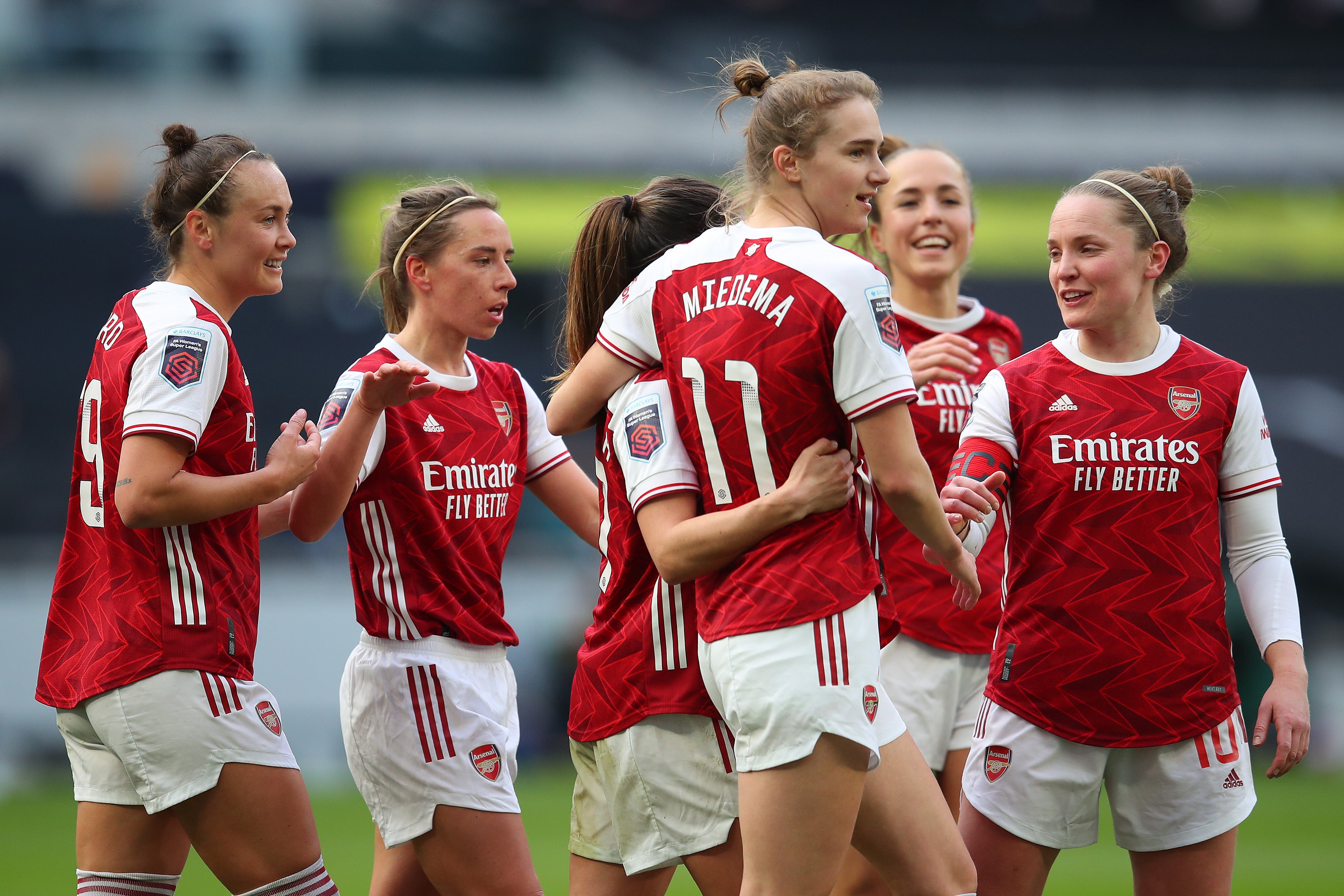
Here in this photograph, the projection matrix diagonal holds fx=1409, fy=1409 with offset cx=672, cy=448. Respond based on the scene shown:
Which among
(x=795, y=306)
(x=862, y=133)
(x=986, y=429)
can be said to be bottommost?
(x=986, y=429)

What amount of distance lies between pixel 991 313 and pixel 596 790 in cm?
222

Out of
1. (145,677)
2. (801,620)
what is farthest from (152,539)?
(801,620)

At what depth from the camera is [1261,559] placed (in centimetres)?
337

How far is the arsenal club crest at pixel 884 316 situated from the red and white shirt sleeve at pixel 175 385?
1540 mm

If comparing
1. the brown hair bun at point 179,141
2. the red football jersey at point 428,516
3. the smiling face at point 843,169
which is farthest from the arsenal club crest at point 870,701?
the brown hair bun at point 179,141

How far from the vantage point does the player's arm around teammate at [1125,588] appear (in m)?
3.24

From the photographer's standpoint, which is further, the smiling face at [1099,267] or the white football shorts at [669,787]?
the smiling face at [1099,267]

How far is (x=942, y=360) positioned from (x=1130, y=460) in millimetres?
843

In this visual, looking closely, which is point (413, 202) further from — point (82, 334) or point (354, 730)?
point (82, 334)

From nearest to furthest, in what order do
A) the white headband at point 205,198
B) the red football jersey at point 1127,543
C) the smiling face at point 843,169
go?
the smiling face at point 843,169, the red football jersey at point 1127,543, the white headband at point 205,198

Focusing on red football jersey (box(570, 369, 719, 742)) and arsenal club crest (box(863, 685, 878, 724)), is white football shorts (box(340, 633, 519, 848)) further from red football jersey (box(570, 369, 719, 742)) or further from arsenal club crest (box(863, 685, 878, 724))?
arsenal club crest (box(863, 685, 878, 724))

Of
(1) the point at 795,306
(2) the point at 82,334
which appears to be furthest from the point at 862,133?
(2) the point at 82,334

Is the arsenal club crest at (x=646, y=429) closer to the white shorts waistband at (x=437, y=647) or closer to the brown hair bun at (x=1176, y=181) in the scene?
the white shorts waistband at (x=437, y=647)

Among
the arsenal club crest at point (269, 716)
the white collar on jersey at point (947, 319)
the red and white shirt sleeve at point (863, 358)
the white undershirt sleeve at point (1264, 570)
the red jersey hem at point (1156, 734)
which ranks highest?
the white collar on jersey at point (947, 319)
